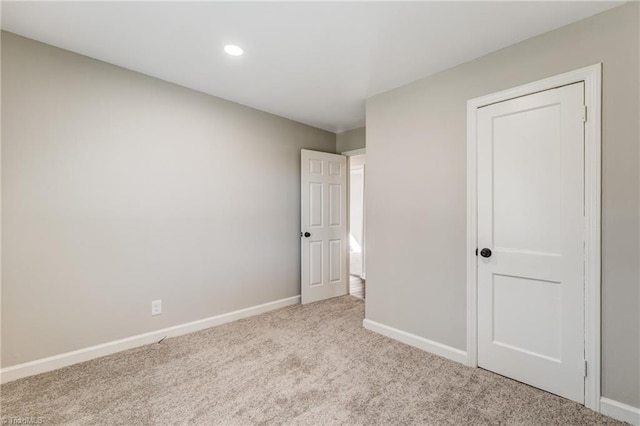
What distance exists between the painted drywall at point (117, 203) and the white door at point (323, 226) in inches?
20.5

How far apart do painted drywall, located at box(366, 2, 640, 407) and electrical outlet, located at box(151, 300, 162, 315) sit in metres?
2.05

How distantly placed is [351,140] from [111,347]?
362 cm

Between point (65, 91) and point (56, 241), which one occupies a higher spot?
point (65, 91)

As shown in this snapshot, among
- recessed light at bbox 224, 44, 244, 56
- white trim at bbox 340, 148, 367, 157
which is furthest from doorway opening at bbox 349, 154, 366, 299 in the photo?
recessed light at bbox 224, 44, 244, 56

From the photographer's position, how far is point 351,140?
13.9 ft

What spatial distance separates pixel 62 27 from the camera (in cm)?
195

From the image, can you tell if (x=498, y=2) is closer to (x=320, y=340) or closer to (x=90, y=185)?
(x=320, y=340)

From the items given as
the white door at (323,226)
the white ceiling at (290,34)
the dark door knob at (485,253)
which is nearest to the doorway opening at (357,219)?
the white door at (323,226)

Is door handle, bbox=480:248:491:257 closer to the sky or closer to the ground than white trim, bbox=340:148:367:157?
closer to the ground

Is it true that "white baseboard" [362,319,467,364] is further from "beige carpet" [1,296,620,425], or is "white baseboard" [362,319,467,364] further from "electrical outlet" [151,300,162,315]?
"electrical outlet" [151,300,162,315]

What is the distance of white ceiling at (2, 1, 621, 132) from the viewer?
1.75 meters

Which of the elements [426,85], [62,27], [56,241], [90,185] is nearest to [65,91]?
[62,27]

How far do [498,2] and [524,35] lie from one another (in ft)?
1.53

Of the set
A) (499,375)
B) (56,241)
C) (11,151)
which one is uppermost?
(11,151)
